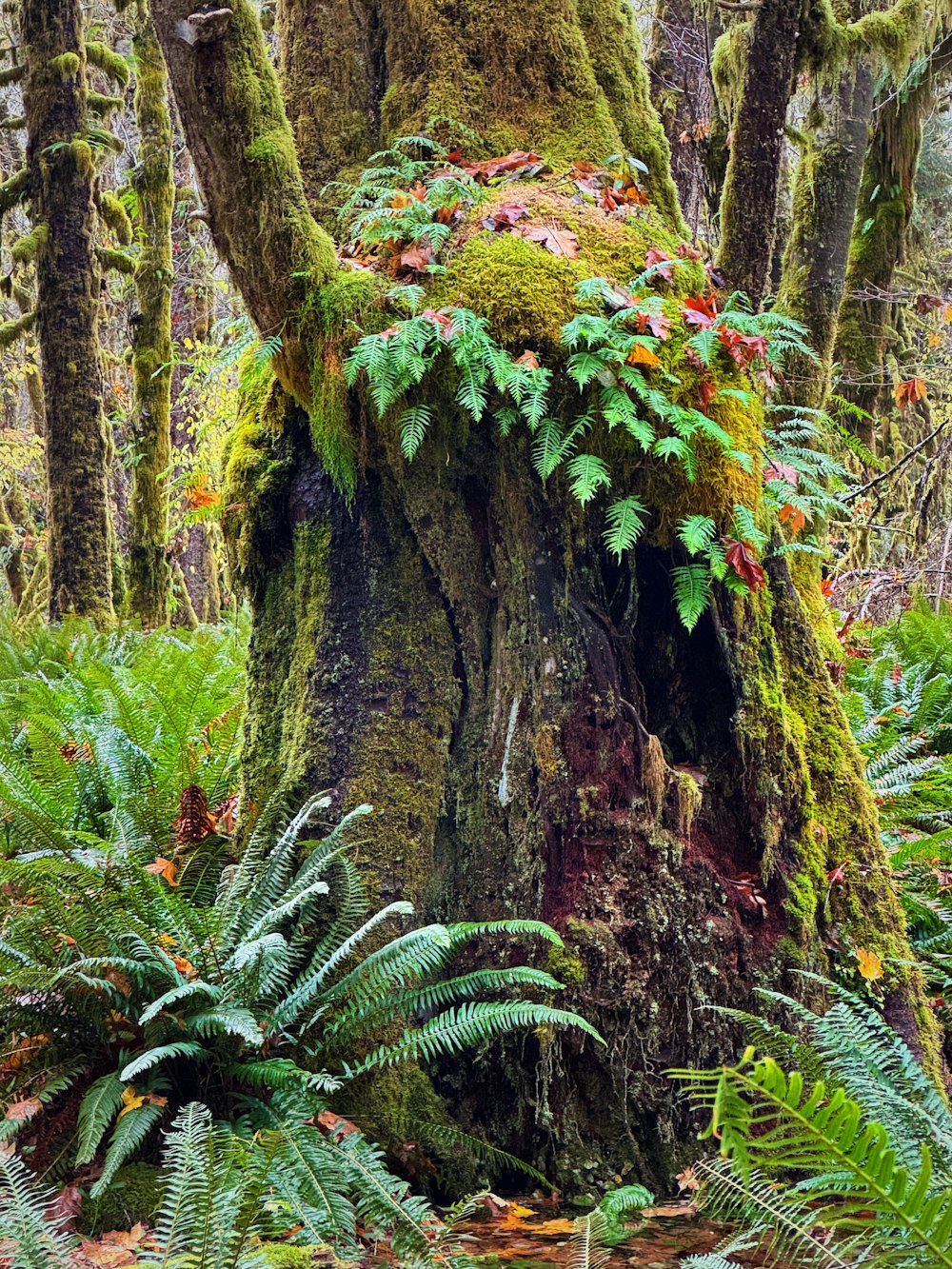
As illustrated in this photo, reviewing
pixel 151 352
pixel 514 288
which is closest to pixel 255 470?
pixel 514 288

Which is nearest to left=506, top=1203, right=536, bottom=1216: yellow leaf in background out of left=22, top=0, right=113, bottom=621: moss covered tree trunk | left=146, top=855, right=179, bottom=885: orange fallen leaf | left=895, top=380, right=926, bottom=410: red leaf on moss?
left=146, top=855, right=179, bottom=885: orange fallen leaf

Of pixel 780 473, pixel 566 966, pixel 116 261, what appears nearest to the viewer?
pixel 566 966

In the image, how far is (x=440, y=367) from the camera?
3.00m

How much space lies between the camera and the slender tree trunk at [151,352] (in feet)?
32.2

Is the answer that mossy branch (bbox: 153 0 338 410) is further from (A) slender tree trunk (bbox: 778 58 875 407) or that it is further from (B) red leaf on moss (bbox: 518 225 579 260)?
(A) slender tree trunk (bbox: 778 58 875 407)

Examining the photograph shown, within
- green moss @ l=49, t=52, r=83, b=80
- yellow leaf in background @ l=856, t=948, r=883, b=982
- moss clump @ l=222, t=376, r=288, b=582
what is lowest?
yellow leaf in background @ l=856, t=948, r=883, b=982

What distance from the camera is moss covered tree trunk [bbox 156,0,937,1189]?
9.51ft

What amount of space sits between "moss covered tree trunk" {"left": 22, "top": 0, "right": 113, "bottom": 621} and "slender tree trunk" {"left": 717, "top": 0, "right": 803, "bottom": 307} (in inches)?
236

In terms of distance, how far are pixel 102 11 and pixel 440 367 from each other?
1358 centimetres

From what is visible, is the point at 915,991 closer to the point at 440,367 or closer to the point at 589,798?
the point at 589,798

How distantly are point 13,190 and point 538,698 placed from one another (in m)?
8.39

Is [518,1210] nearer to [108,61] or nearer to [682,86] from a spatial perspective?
[682,86]

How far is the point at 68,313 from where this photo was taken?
8461mm

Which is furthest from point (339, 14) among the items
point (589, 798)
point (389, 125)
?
point (589, 798)
